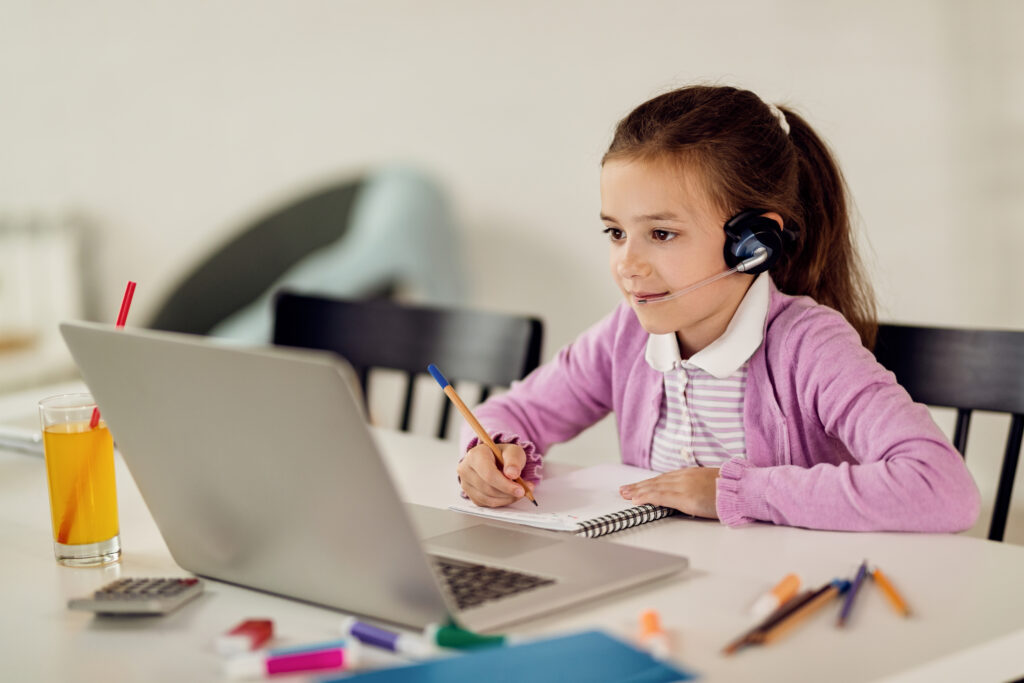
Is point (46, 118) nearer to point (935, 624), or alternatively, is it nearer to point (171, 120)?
point (171, 120)

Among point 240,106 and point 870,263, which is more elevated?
point 240,106

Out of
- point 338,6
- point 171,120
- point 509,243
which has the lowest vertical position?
point 509,243

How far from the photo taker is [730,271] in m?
1.19

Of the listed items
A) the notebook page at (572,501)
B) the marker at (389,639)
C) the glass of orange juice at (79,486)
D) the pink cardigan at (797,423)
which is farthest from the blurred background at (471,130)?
the marker at (389,639)

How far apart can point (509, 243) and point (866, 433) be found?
1919 mm

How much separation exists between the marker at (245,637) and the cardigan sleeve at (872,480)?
44 cm

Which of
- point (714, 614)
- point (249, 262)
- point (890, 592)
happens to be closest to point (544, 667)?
point (714, 614)

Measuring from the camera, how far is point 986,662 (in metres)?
0.73

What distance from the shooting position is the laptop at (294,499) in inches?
27.5

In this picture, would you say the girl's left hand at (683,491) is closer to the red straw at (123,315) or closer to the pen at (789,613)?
the pen at (789,613)

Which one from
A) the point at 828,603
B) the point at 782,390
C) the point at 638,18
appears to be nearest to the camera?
the point at 828,603

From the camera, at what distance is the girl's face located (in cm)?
117

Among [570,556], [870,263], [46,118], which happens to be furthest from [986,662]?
[46,118]

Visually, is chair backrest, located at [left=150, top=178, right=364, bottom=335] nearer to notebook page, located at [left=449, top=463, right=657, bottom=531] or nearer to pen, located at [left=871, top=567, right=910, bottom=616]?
notebook page, located at [left=449, top=463, right=657, bottom=531]
